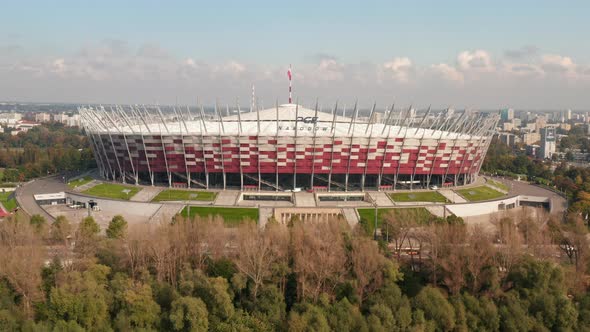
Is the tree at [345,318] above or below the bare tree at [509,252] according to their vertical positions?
below

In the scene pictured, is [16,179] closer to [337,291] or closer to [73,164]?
[73,164]

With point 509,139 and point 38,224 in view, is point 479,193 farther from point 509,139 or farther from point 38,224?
point 509,139

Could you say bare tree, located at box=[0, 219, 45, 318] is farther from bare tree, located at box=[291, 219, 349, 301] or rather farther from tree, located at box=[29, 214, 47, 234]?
bare tree, located at box=[291, 219, 349, 301]

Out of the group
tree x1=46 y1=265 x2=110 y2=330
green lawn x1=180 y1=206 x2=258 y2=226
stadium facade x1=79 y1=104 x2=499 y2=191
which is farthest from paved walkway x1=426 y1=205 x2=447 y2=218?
tree x1=46 y1=265 x2=110 y2=330

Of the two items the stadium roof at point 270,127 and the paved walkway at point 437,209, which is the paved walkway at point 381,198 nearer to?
the paved walkway at point 437,209

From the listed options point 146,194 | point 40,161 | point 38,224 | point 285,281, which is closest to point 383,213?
point 285,281

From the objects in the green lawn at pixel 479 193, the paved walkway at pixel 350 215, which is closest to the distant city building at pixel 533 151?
the green lawn at pixel 479 193
